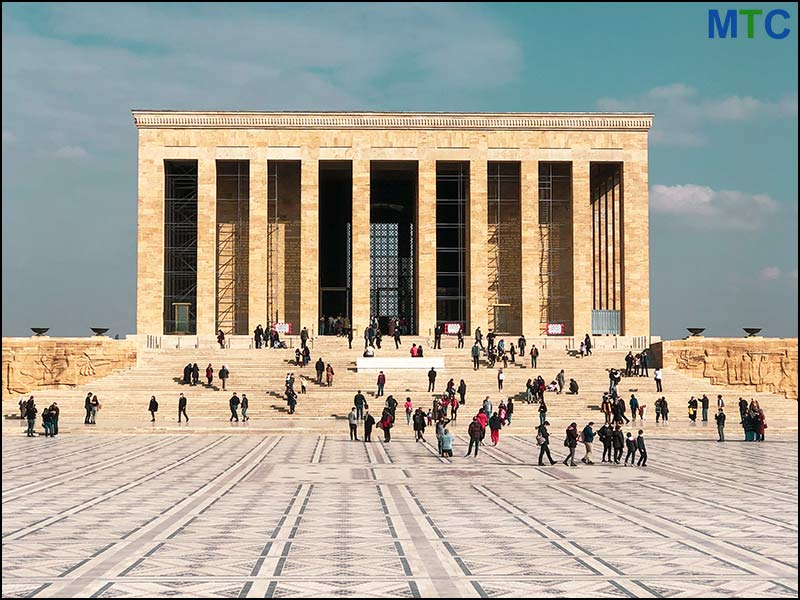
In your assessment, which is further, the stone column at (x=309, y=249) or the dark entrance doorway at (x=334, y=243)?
the dark entrance doorway at (x=334, y=243)

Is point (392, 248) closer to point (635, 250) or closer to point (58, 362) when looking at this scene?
point (635, 250)

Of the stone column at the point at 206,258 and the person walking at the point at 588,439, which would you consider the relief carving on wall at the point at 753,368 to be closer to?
the person walking at the point at 588,439

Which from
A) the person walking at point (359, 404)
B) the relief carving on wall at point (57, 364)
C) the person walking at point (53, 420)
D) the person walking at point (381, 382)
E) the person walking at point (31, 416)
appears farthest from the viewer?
the relief carving on wall at point (57, 364)

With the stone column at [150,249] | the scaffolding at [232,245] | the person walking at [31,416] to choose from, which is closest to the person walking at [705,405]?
the person walking at [31,416]

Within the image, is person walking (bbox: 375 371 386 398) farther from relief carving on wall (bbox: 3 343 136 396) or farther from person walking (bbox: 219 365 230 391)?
relief carving on wall (bbox: 3 343 136 396)

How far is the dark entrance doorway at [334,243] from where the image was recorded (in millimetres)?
55281

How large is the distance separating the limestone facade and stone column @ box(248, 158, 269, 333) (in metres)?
0.05

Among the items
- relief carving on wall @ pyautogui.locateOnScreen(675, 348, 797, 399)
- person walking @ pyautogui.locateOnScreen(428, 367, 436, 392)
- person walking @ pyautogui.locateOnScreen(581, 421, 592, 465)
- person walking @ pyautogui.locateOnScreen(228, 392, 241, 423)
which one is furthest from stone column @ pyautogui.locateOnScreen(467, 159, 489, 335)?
person walking @ pyautogui.locateOnScreen(581, 421, 592, 465)

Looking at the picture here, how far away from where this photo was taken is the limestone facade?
158 ft

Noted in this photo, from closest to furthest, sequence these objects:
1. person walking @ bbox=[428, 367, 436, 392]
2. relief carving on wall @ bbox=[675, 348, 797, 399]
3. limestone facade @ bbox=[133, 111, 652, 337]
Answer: person walking @ bbox=[428, 367, 436, 392] < relief carving on wall @ bbox=[675, 348, 797, 399] < limestone facade @ bbox=[133, 111, 652, 337]

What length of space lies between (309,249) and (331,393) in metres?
15.3

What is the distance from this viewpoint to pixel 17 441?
26.5 metres

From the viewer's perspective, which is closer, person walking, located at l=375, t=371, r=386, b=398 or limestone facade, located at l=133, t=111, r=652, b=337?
person walking, located at l=375, t=371, r=386, b=398

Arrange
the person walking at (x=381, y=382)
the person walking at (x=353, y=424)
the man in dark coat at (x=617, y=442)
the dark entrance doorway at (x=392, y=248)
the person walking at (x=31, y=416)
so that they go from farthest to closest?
1. the dark entrance doorway at (x=392, y=248)
2. the person walking at (x=381, y=382)
3. the person walking at (x=31, y=416)
4. the person walking at (x=353, y=424)
5. the man in dark coat at (x=617, y=442)
